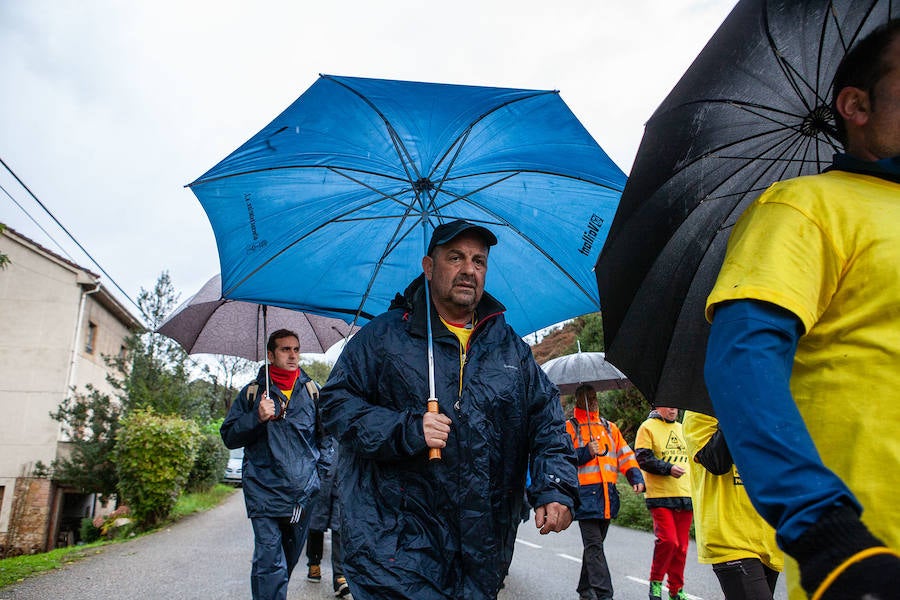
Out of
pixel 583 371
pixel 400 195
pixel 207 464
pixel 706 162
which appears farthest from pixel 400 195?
pixel 207 464

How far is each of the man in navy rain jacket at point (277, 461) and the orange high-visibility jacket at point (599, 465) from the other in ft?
8.59

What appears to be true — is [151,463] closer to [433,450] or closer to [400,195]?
[400,195]

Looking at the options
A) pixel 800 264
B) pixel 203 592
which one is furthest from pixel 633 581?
pixel 800 264

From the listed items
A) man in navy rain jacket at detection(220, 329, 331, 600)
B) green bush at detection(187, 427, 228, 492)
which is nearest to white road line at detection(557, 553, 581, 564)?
man in navy rain jacket at detection(220, 329, 331, 600)

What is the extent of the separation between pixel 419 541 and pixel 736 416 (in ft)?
5.34

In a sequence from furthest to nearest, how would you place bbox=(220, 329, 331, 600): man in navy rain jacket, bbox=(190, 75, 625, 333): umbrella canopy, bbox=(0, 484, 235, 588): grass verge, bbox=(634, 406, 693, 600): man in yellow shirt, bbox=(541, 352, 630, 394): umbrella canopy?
bbox=(0, 484, 235, 588): grass verge, bbox=(541, 352, 630, 394): umbrella canopy, bbox=(634, 406, 693, 600): man in yellow shirt, bbox=(220, 329, 331, 600): man in navy rain jacket, bbox=(190, 75, 625, 333): umbrella canopy

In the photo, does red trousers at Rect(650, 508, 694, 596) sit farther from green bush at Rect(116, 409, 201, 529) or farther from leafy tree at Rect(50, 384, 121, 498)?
leafy tree at Rect(50, 384, 121, 498)

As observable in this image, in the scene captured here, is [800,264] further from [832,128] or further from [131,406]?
[131,406]

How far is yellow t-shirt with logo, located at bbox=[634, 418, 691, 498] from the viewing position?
7.05 m

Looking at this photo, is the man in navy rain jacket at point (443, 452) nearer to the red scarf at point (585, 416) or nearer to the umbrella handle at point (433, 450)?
the umbrella handle at point (433, 450)

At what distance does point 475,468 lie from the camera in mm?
2791

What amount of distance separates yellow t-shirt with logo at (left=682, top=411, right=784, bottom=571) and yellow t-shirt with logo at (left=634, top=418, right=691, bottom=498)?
259 centimetres

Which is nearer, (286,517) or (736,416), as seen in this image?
(736,416)

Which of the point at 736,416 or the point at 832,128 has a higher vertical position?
the point at 832,128
